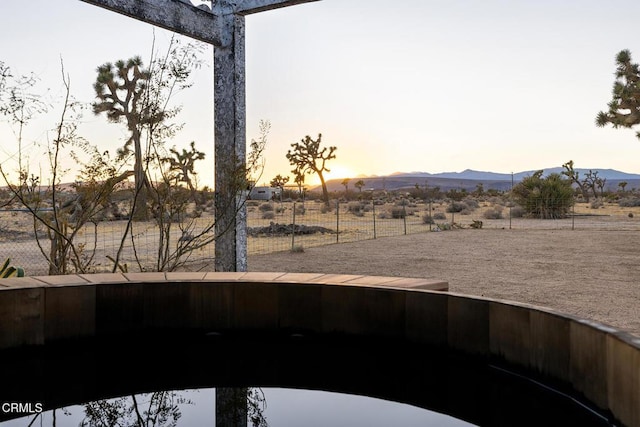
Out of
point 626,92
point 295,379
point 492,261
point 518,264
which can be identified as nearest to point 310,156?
point 626,92

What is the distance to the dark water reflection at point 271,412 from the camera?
1656 millimetres

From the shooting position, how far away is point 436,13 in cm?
834

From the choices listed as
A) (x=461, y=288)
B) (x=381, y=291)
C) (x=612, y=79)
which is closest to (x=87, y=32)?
(x=381, y=291)

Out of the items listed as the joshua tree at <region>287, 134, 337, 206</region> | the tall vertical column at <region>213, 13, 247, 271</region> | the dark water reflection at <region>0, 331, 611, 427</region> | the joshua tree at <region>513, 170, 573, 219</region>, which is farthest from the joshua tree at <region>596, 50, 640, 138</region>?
the joshua tree at <region>287, 134, 337, 206</region>

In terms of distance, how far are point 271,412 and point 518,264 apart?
7.40 m

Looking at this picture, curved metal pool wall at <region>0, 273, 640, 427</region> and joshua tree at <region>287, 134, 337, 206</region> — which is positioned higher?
joshua tree at <region>287, 134, 337, 206</region>

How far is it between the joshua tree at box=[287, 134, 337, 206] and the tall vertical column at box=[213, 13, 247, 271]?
1243 inches

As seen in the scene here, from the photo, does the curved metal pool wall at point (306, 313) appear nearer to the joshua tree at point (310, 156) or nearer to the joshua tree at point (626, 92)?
the joshua tree at point (626, 92)

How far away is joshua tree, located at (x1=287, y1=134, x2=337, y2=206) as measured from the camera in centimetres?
3575

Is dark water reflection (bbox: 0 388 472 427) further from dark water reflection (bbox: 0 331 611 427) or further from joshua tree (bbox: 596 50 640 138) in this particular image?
joshua tree (bbox: 596 50 640 138)

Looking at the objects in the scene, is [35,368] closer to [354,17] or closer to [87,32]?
[87,32]

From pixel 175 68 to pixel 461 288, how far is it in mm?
3919

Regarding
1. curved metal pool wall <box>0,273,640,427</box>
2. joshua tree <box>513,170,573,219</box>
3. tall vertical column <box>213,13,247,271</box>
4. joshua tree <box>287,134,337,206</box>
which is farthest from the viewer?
joshua tree <box>287,134,337,206</box>

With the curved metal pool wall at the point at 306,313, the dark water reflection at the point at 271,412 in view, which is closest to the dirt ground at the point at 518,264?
the curved metal pool wall at the point at 306,313
